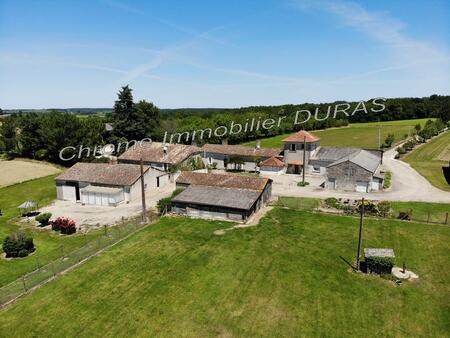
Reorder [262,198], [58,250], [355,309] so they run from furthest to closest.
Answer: [262,198] < [58,250] < [355,309]

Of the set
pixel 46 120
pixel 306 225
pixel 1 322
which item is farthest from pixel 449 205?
pixel 46 120

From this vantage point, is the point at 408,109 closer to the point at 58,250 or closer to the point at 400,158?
the point at 400,158

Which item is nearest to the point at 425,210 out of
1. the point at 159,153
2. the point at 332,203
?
the point at 332,203

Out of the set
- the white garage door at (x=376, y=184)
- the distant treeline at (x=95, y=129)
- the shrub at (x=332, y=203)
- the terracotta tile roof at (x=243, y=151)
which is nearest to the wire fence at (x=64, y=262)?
the shrub at (x=332, y=203)

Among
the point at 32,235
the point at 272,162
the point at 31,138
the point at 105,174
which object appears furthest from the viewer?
the point at 31,138

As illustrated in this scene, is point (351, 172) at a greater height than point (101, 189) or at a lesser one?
greater

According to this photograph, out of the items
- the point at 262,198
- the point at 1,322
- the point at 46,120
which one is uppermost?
the point at 46,120

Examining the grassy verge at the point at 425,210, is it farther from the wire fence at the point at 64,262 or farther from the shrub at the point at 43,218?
the shrub at the point at 43,218

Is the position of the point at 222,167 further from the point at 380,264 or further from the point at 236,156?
the point at 380,264
